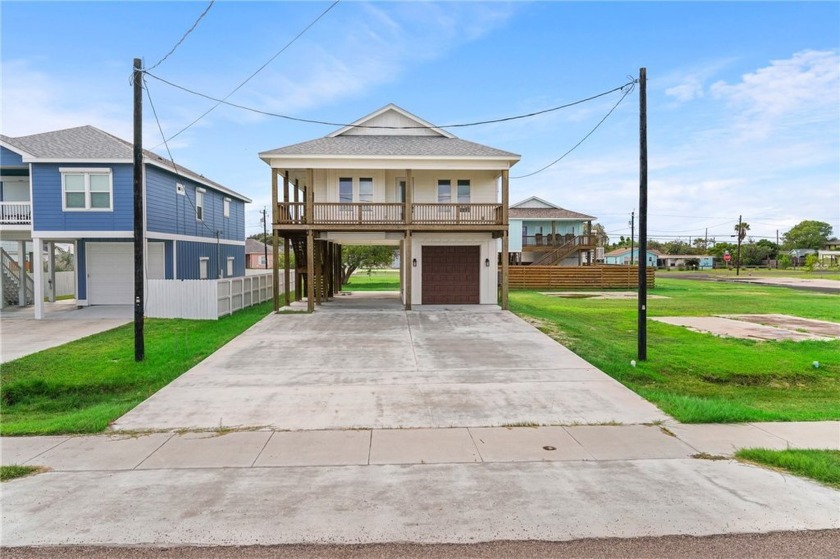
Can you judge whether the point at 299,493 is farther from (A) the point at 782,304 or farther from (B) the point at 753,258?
(B) the point at 753,258

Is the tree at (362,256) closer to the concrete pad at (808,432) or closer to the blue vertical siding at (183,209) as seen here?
the blue vertical siding at (183,209)

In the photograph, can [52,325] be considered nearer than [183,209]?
Yes

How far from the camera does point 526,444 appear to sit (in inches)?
243

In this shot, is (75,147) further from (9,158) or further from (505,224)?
(505,224)

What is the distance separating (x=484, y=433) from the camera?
6.61 meters

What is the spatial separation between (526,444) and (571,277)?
102 ft

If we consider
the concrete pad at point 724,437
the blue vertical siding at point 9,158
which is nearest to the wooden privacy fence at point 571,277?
the blue vertical siding at point 9,158

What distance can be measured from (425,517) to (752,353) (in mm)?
10949

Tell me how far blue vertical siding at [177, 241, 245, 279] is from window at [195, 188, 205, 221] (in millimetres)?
1397

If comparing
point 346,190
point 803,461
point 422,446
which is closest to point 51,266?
point 346,190

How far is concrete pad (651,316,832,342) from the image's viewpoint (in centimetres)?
1407

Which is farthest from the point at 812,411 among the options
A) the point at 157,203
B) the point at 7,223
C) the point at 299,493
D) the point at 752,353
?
the point at 7,223

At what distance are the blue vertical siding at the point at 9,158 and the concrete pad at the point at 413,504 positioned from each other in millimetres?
18724

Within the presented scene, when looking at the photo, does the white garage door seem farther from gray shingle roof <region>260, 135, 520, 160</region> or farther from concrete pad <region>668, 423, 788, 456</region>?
concrete pad <region>668, 423, 788, 456</region>
